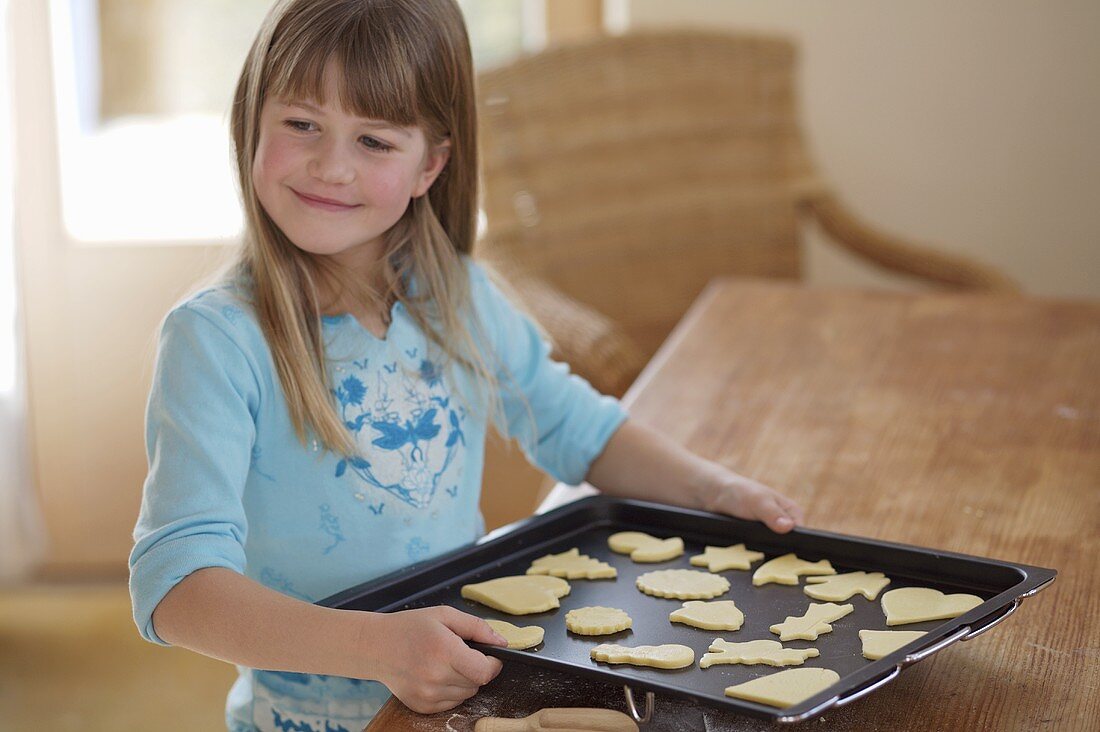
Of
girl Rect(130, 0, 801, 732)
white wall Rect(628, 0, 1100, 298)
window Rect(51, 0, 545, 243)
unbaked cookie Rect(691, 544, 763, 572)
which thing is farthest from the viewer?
window Rect(51, 0, 545, 243)

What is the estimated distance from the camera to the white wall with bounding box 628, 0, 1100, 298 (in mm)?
2402

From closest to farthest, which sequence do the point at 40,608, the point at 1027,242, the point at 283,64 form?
the point at 283,64
the point at 1027,242
the point at 40,608

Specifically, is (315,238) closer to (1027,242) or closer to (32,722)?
(32,722)

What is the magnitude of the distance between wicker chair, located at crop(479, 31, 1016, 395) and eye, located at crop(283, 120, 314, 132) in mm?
1334

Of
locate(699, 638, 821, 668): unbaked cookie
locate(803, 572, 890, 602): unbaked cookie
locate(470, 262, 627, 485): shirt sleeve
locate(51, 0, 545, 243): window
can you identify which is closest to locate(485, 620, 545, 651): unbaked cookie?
locate(699, 638, 821, 668): unbaked cookie

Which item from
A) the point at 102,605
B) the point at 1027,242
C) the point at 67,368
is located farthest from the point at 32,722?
the point at 1027,242

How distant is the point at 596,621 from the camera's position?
859mm

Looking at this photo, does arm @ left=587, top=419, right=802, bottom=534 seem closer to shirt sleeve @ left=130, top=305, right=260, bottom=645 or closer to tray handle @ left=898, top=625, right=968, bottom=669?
tray handle @ left=898, top=625, right=968, bottom=669

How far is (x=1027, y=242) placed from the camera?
97.1 inches

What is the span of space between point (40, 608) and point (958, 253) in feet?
6.75

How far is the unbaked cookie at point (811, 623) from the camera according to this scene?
0.84m

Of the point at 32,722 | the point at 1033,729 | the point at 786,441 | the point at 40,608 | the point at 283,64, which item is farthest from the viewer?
the point at 40,608

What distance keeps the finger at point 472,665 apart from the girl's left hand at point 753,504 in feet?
1.09

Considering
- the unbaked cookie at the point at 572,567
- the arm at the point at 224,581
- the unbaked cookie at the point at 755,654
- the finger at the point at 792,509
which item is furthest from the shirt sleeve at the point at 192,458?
the finger at the point at 792,509
